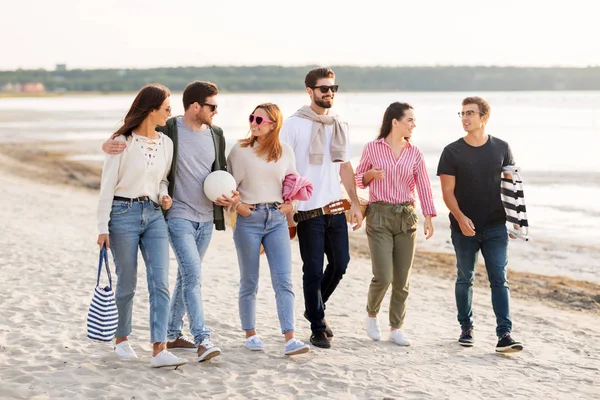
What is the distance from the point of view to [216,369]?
5.86m

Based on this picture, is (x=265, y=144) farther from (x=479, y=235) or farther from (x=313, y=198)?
(x=479, y=235)

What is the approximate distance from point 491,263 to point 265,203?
189 cm

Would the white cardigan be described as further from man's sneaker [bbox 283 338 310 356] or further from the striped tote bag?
man's sneaker [bbox 283 338 310 356]

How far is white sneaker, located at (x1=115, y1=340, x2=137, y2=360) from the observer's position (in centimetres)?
600

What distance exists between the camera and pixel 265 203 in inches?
237

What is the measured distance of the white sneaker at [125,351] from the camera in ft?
19.7

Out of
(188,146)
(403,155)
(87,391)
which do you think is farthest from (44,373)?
(403,155)

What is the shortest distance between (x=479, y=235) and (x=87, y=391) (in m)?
3.15

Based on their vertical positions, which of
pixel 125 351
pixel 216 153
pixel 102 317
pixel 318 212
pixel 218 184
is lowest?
pixel 125 351

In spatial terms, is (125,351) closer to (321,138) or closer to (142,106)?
(142,106)

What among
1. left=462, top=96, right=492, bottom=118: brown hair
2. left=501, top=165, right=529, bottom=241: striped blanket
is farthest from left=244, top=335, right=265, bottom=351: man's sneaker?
left=462, top=96, right=492, bottom=118: brown hair

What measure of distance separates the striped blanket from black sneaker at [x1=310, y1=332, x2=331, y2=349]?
1677 millimetres

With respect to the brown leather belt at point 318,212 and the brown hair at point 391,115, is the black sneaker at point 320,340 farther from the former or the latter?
the brown hair at point 391,115

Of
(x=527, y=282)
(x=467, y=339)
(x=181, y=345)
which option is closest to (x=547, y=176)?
(x=527, y=282)
